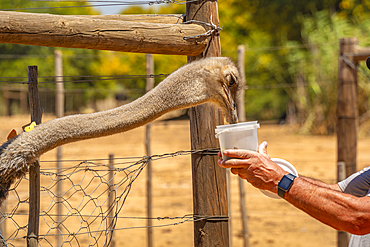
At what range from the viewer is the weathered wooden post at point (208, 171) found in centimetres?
243

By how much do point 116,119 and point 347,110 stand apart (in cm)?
309

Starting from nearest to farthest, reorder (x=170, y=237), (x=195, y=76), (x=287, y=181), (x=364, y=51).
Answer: (x=287, y=181) < (x=195, y=76) < (x=364, y=51) < (x=170, y=237)

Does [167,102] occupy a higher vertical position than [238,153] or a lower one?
higher

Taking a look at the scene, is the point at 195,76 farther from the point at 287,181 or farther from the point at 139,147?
the point at 139,147

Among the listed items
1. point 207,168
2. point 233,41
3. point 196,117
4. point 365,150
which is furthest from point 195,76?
point 233,41

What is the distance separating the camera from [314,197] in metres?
1.84

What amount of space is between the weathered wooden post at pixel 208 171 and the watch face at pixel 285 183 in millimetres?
617

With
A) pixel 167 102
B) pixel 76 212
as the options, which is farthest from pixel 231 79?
pixel 76 212

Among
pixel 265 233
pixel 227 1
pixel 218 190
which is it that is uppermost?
pixel 227 1

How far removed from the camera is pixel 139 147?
41.1 ft

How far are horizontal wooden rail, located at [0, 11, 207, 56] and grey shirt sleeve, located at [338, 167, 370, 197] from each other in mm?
1112

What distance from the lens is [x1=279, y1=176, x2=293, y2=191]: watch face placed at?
186 cm

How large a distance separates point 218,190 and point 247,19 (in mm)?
20515

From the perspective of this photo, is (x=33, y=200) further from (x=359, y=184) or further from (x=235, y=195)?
(x=235, y=195)
